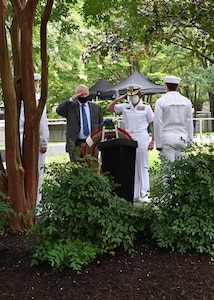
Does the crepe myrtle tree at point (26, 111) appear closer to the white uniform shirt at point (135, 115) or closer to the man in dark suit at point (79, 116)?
the man in dark suit at point (79, 116)

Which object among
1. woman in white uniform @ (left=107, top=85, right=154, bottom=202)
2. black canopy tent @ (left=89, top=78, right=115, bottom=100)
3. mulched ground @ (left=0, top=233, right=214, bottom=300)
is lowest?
mulched ground @ (left=0, top=233, right=214, bottom=300)

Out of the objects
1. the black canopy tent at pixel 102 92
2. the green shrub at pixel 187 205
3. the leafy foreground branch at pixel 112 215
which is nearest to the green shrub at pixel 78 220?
the leafy foreground branch at pixel 112 215

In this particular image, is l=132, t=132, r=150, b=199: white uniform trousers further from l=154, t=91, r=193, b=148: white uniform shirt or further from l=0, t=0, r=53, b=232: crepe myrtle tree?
l=0, t=0, r=53, b=232: crepe myrtle tree

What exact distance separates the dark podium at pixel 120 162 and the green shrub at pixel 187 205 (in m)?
1.81

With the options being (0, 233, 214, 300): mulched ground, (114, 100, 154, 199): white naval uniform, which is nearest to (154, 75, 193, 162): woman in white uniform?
(114, 100, 154, 199): white naval uniform

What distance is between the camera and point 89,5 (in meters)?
5.28

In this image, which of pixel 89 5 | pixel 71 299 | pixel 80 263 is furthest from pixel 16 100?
pixel 71 299

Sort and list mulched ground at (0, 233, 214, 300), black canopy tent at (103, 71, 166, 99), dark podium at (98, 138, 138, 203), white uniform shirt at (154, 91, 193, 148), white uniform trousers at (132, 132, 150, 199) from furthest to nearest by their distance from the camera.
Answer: black canopy tent at (103, 71, 166, 99) → white uniform trousers at (132, 132, 150, 199) → white uniform shirt at (154, 91, 193, 148) → dark podium at (98, 138, 138, 203) → mulched ground at (0, 233, 214, 300)

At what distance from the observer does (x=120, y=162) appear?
646cm

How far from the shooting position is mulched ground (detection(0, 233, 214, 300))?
3711mm

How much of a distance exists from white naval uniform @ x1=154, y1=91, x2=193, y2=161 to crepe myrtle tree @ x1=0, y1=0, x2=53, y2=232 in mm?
2278

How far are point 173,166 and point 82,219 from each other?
1.04m

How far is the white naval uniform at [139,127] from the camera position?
7.84m

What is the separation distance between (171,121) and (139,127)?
779 millimetres
